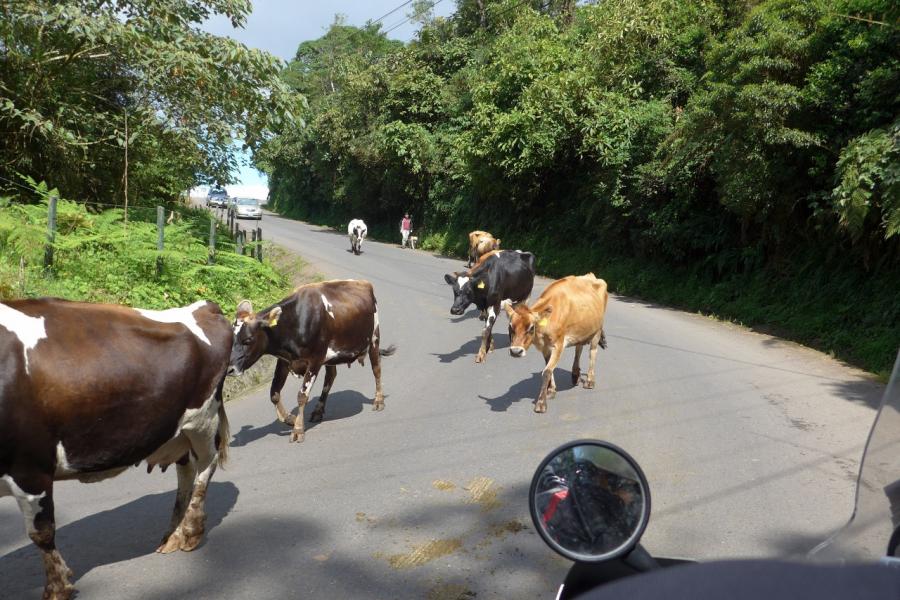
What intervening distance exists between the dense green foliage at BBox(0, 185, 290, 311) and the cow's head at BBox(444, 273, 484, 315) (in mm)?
3603

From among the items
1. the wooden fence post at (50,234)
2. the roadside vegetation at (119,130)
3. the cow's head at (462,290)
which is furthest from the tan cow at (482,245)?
the wooden fence post at (50,234)

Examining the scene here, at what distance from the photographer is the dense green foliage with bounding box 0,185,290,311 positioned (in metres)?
10.9

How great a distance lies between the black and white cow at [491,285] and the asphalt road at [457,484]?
97cm

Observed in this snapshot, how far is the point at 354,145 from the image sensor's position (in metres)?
38.5

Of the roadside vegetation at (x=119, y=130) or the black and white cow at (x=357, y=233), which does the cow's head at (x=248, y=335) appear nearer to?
the roadside vegetation at (x=119, y=130)

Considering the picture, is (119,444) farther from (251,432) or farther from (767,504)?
(767,504)

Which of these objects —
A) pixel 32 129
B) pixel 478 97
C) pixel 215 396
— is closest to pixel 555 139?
pixel 478 97

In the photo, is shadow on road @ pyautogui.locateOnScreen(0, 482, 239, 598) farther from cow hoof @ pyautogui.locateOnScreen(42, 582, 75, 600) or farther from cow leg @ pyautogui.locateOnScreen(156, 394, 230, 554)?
cow hoof @ pyautogui.locateOnScreen(42, 582, 75, 600)

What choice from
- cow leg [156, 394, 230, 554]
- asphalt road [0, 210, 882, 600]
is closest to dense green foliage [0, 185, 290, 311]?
asphalt road [0, 210, 882, 600]

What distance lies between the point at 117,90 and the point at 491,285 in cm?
999

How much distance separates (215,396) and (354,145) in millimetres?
34350

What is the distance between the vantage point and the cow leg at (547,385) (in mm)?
8867

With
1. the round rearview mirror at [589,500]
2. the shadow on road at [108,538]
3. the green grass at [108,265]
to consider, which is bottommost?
the shadow on road at [108,538]

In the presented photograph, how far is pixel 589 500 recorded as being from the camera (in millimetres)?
2203
